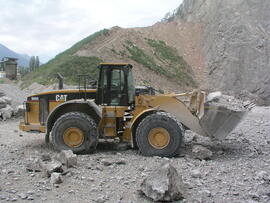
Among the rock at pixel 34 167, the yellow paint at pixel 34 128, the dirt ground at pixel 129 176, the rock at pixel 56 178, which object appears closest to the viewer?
the dirt ground at pixel 129 176

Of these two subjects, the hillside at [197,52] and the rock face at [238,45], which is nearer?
the hillside at [197,52]

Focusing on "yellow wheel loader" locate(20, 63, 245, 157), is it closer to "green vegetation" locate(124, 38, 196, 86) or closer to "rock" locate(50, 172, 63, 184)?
"rock" locate(50, 172, 63, 184)

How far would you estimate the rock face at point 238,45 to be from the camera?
28.0 m

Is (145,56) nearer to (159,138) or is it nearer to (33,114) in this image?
(33,114)

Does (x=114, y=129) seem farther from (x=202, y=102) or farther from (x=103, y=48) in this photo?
(x=103, y=48)

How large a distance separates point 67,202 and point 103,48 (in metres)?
22.1

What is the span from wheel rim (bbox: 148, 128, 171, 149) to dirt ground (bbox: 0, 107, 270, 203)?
389 millimetres

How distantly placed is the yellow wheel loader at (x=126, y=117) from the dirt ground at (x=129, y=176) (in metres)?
0.40

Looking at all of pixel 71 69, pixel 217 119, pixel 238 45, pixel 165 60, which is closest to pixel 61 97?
pixel 217 119

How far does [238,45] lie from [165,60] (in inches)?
229

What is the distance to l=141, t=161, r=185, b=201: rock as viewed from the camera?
17.8 ft

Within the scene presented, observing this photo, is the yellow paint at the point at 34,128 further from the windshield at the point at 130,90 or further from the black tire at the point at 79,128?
the windshield at the point at 130,90

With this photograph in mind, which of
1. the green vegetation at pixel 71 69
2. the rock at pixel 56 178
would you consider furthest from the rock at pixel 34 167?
the green vegetation at pixel 71 69

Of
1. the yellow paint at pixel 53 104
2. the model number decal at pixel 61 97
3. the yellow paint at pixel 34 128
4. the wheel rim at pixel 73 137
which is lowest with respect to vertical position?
the wheel rim at pixel 73 137
